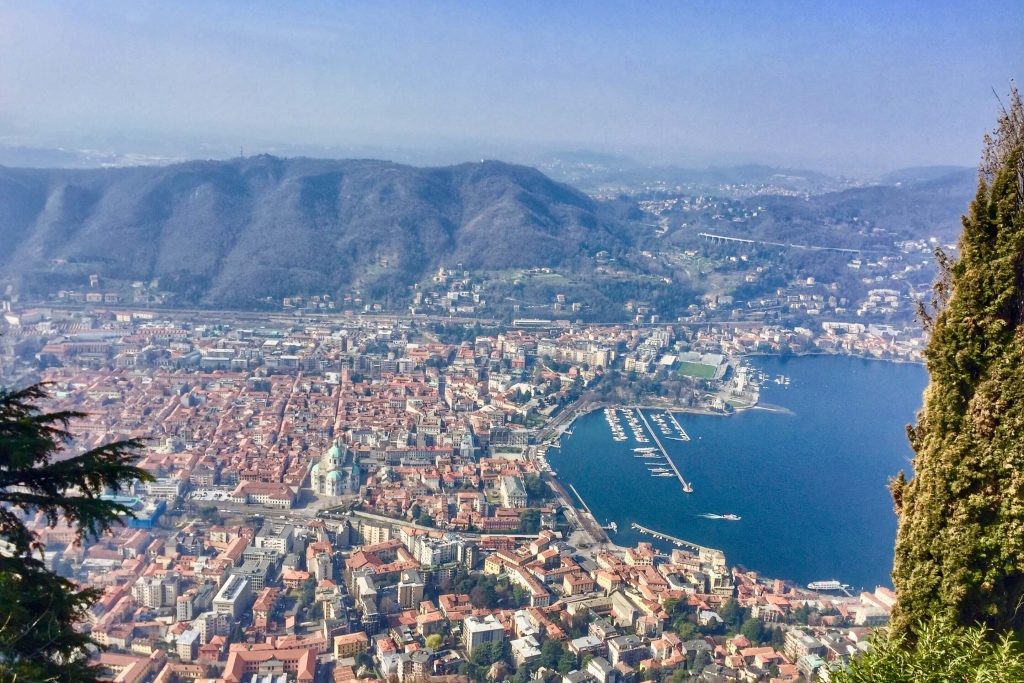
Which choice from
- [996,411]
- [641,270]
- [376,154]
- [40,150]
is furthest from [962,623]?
[376,154]

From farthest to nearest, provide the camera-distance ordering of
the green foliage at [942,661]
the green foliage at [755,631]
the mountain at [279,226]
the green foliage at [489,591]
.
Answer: the mountain at [279,226] < the green foliage at [489,591] < the green foliage at [755,631] < the green foliage at [942,661]

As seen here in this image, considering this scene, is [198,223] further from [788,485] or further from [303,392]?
[788,485]

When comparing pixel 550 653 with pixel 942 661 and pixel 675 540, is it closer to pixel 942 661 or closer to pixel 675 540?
pixel 675 540

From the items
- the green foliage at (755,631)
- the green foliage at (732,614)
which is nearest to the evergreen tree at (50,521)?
the green foliage at (755,631)

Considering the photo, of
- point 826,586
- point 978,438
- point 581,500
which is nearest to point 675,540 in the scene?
point 581,500

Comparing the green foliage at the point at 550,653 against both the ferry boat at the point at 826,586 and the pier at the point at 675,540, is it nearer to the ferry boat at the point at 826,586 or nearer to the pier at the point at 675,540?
the pier at the point at 675,540

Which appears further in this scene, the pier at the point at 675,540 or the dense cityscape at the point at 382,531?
the pier at the point at 675,540

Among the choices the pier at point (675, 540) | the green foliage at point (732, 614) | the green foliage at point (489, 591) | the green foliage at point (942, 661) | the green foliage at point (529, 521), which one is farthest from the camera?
the green foliage at point (529, 521)
